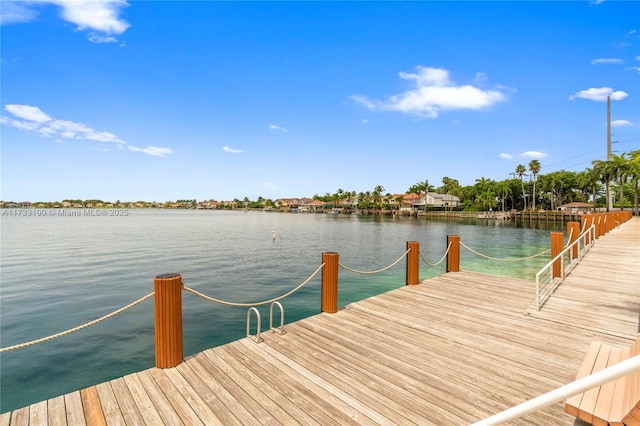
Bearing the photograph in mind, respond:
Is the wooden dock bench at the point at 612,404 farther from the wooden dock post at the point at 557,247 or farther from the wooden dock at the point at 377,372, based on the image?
the wooden dock post at the point at 557,247

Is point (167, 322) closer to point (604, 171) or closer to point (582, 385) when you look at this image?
point (582, 385)

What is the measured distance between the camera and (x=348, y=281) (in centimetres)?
1866

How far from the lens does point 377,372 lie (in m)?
4.90

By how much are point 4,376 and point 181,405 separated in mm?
8456

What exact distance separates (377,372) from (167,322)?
3346 millimetres

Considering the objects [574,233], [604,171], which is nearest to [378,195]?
[604,171]

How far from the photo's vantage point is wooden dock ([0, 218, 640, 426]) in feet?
12.8

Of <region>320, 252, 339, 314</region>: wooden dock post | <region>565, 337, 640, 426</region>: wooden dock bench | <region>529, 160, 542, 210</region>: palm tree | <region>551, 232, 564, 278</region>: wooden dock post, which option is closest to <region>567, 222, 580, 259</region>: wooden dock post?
<region>551, 232, 564, 278</region>: wooden dock post

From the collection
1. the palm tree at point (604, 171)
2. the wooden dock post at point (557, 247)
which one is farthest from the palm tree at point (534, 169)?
the wooden dock post at point (557, 247)

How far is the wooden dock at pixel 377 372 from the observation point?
154 inches

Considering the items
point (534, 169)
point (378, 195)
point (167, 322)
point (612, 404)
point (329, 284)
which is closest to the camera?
point (612, 404)

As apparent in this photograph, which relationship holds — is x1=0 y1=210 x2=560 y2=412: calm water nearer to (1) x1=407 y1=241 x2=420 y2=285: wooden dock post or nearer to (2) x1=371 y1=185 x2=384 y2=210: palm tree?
(1) x1=407 y1=241 x2=420 y2=285: wooden dock post

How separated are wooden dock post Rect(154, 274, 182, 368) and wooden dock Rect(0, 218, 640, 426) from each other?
0.21 meters

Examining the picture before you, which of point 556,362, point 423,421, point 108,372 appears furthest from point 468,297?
point 108,372
